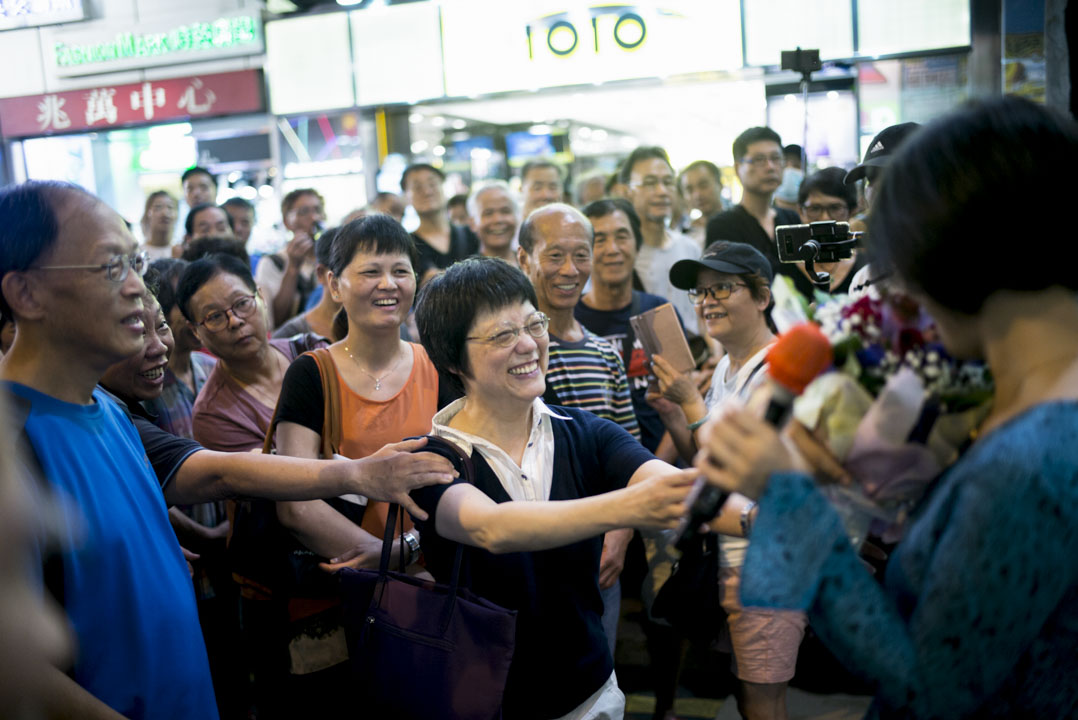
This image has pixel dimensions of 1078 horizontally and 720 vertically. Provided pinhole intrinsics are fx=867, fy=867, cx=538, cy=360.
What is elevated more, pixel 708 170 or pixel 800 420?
pixel 708 170

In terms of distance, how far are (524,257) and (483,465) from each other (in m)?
1.74

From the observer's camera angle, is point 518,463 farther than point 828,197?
No

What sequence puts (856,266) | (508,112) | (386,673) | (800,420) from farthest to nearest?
(508,112) < (856,266) < (386,673) < (800,420)

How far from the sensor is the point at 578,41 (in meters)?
8.27

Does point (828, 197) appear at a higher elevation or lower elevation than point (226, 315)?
higher

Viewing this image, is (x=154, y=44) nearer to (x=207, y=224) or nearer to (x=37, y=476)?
(x=207, y=224)

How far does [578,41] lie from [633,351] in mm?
5595

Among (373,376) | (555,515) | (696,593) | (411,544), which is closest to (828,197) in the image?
(696,593)

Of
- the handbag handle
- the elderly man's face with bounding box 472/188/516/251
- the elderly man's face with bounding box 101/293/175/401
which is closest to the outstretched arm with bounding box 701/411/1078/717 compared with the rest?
the handbag handle

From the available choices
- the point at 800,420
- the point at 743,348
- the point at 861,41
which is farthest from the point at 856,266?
the point at 861,41

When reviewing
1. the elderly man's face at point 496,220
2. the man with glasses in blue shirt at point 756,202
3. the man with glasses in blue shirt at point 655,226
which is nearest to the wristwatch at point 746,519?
the man with glasses in blue shirt at point 756,202

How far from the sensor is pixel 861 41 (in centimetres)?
754

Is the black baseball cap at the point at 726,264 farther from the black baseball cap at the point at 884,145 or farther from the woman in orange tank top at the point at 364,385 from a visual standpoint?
the woman in orange tank top at the point at 364,385

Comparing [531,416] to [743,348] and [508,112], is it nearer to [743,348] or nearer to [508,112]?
[743,348]
